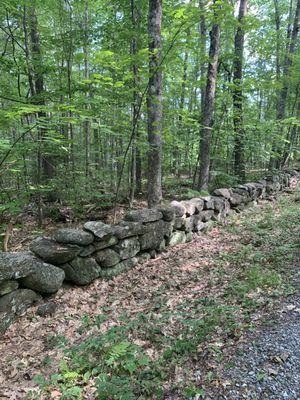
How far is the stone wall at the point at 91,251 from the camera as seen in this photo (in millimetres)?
3117

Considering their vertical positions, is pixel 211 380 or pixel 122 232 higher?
pixel 122 232

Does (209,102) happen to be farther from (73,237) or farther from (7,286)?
(7,286)

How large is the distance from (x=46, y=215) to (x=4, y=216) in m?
0.99

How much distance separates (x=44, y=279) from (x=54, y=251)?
0.38m

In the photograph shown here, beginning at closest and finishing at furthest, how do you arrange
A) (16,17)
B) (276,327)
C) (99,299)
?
(276,327) → (99,299) → (16,17)

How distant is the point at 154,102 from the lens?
4.86 metres

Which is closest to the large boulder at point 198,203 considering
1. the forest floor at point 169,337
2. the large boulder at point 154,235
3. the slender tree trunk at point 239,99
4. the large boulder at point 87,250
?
the large boulder at point 154,235

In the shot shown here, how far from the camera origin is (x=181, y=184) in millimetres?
10891

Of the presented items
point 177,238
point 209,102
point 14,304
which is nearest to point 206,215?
point 177,238

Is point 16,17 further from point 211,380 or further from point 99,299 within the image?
point 211,380

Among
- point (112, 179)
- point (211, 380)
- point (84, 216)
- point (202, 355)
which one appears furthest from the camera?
point (112, 179)

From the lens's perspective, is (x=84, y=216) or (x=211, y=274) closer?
(x=211, y=274)

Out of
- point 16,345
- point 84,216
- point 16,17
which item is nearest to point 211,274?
point 16,345

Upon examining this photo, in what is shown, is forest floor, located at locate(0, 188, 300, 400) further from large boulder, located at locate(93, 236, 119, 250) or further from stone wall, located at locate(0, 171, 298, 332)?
large boulder, located at locate(93, 236, 119, 250)
